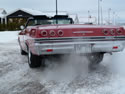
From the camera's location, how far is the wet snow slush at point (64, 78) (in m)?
4.28

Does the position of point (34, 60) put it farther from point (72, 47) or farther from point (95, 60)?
point (95, 60)

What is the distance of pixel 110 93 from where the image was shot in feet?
13.1

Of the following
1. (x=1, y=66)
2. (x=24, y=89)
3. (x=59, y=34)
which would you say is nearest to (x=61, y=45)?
(x=59, y=34)

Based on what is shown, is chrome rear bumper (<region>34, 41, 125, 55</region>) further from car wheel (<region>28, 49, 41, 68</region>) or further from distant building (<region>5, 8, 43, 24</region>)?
distant building (<region>5, 8, 43, 24</region>)

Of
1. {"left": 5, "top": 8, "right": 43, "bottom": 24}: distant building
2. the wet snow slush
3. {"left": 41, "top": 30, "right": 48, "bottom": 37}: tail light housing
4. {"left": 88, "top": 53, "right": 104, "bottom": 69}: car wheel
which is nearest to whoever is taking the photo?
the wet snow slush

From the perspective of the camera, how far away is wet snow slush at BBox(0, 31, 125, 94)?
4.28m

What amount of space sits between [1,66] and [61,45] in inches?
101

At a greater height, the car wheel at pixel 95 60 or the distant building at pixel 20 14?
the distant building at pixel 20 14

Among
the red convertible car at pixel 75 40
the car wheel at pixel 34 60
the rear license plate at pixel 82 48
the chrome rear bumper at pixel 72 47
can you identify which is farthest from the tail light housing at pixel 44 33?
the car wheel at pixel 34 60

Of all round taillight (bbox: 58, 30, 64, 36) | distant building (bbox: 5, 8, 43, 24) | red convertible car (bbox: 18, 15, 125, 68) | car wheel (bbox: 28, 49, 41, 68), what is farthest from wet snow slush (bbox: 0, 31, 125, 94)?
distant building (bbox: 5, 8, 43, 24)

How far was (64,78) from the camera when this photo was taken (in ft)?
16.7

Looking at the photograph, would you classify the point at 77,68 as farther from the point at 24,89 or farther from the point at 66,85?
the point at 24,89

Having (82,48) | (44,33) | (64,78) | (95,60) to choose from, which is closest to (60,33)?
(44,33)

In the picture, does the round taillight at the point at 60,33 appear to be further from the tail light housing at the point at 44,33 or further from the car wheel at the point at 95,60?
Answer: the car wheel at the point at 95,60
